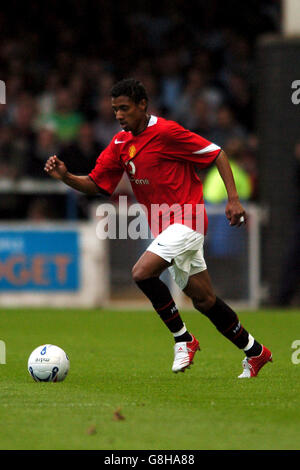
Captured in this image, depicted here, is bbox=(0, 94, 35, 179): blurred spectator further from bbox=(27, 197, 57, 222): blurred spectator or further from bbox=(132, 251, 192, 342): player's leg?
bbox=(132, 251, 192, 342): player's leg

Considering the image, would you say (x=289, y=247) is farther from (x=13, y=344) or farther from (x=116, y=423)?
(x=116, y=423)

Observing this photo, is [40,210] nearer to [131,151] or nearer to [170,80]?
[170,80]

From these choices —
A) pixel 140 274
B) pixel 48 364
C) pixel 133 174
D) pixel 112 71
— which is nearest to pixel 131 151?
pixel 133 174

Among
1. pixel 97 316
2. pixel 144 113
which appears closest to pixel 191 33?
pixel 97 316

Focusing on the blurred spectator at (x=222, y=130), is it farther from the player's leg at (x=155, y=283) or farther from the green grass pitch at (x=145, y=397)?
the player's leg at (x=155, y=283)

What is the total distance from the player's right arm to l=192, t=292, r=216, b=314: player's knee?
1197 mm

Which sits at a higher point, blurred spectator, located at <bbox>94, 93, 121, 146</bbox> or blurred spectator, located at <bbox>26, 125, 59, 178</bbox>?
blurred spectator, located at <bbox>94, 93, 121, 146</bbox>

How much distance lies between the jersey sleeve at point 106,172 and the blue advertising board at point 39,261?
6.39 meters

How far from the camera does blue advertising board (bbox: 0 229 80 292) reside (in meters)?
14.6

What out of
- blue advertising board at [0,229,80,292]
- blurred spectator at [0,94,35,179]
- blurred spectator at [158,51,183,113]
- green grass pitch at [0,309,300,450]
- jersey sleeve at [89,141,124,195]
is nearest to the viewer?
green grass pitch at [0,309,300,450]

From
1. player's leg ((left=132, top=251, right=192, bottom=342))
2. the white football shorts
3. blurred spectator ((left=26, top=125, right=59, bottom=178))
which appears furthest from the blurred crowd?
player's leg ((left=132, top=251, right=192, bottom=342))

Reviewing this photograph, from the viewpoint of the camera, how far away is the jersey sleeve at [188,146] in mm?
7965

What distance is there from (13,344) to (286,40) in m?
6.60

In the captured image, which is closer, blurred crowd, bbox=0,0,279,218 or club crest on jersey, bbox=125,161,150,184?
club crest on jersey, bbox=125,161,150,184
